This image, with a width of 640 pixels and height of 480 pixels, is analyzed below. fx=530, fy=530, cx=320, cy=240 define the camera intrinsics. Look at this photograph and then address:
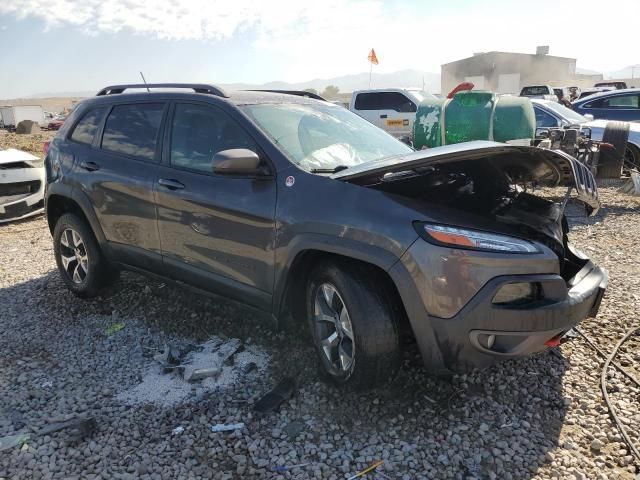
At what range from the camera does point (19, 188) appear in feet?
27.3

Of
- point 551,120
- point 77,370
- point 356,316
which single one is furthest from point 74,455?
point 551,120

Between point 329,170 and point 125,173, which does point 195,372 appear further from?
point 125,173

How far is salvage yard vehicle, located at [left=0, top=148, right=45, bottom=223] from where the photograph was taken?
8070 millimetres

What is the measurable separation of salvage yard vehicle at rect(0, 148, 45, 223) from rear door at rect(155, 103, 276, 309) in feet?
18.1

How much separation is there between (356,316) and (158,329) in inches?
78.4

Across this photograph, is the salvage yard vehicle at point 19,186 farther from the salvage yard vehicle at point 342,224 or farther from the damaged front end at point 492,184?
the damaged front end at point 492,184

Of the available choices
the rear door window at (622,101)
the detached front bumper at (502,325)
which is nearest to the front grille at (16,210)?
the detached front bumper at (502,325)

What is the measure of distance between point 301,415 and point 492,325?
1178 millimetres

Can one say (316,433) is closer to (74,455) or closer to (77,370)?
(74,455)

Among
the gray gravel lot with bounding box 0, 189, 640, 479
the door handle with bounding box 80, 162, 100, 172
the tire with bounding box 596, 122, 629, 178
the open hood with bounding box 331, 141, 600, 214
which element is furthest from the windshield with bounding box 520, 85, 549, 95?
the door handle with bounding box 80, 162, 100, 172

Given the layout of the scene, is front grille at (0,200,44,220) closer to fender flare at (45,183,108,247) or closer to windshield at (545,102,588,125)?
fender flare at (45,183,108,247)

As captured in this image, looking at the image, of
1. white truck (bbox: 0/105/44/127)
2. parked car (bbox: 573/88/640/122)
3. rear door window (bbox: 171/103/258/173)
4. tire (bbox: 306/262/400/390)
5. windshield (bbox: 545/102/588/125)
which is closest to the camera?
tire (bbox: 306/262/400/390)

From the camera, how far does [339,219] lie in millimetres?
2822

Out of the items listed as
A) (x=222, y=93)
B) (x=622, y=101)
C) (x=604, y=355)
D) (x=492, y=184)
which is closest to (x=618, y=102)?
(x=622, y=101)
